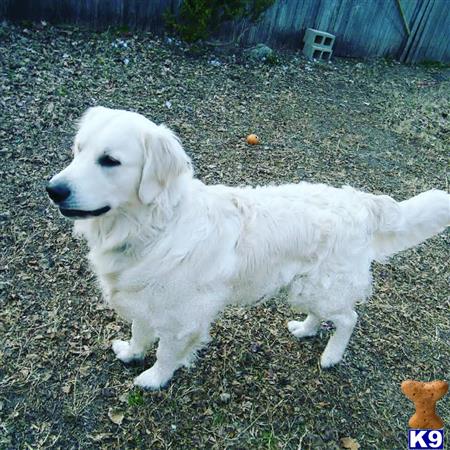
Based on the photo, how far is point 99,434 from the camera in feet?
8.64

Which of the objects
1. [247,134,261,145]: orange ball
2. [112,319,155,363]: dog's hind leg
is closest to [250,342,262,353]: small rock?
[112,319,155,363]: dog's hind leg

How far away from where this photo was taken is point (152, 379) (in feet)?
9.41

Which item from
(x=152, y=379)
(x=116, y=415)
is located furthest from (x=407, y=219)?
(x=116, y=415)

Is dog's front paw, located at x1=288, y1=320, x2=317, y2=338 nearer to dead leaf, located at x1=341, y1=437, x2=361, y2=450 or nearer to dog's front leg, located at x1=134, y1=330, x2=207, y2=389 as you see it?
dead leaf, located at x1=341, y1=437, x2=361, y2=450

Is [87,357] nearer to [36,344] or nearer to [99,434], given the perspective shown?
[36,344]

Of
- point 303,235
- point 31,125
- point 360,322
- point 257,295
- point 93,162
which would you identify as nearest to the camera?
point 93,162

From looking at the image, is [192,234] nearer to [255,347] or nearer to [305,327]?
[255,347]

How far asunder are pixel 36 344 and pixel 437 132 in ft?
20.1

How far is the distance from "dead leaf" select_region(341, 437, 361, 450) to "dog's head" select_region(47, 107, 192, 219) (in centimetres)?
203

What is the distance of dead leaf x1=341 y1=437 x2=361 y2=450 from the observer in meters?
2.81

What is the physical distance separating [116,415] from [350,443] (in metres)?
1.52

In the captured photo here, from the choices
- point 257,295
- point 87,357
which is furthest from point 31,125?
point 257,295

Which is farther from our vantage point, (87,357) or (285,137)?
(285,137)

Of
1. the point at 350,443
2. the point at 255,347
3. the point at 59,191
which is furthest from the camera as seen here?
the point at 255,347
